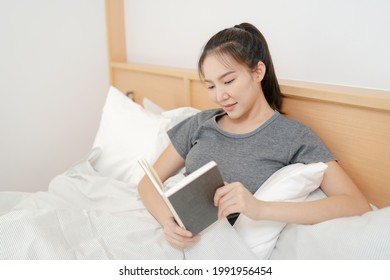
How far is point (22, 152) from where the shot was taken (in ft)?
5.74

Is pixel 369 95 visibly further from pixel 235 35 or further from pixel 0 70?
pixel 0 70

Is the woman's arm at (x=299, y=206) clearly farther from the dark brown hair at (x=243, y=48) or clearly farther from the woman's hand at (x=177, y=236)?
the dark brown hair at (x=243, y=48)

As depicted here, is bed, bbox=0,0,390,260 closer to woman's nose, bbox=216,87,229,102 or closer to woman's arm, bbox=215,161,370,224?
woman's arm, bbox=215,161,370,224

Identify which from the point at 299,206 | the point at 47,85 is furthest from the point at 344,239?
the point at 47,85

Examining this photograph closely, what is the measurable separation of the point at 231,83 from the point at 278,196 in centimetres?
31

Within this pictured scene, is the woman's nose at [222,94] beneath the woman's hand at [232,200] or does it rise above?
above

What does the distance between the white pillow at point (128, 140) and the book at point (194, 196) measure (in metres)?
0.51

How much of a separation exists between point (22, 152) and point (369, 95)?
5.21ft

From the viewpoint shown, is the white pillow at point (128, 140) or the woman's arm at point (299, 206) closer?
the woman's arm at point (299, 206)

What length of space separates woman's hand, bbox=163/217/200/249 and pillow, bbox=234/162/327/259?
0.13 m

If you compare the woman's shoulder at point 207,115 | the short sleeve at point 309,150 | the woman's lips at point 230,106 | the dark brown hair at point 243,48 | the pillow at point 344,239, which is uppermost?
the dark brown hair at point 243,48

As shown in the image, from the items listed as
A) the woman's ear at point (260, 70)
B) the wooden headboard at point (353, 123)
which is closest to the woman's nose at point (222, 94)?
the woman's ear at point (260, 70)

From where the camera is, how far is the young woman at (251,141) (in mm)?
773

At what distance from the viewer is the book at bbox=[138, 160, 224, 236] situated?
0.62 m
